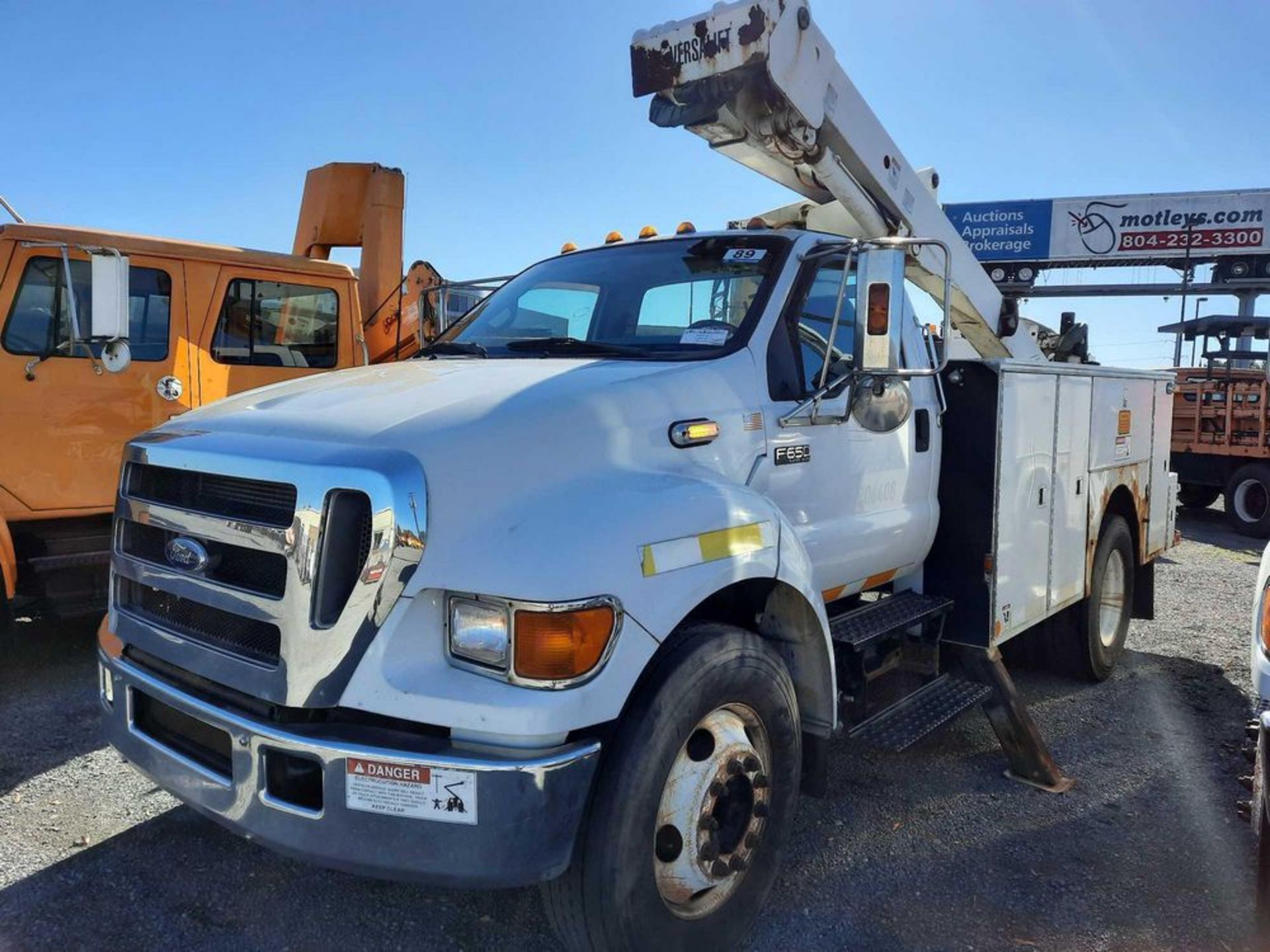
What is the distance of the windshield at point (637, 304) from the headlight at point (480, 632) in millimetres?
1243

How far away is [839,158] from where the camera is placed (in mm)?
4332

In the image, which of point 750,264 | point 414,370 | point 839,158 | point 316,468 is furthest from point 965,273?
point 316,468

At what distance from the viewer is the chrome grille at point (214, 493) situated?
232 centimetres

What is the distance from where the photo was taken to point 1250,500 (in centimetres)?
1310

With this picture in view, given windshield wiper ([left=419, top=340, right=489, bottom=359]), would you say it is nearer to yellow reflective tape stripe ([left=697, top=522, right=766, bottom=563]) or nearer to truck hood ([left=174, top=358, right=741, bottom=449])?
truck hood ([left=174, top=358, right=741, bottom=449])

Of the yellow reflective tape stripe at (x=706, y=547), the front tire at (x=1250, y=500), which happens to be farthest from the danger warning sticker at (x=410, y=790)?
the front tire at (x=1250, y=500)

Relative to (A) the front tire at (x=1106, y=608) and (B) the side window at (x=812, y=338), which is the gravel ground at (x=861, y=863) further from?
(B) the side window at (x=812, y=338)

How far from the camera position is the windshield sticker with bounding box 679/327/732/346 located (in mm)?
3141

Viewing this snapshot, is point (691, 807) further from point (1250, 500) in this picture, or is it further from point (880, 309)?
point (1250, 500)

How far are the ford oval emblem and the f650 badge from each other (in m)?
1.80

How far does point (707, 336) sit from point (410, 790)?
5.87 ft

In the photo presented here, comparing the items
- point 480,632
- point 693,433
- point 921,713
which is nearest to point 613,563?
point 480,632

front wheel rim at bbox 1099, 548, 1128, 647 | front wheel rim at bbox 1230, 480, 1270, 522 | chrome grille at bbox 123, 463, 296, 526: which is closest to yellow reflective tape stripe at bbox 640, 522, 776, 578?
chrome grille at bbox 123, 463, 296, 526

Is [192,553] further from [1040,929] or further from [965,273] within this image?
[965,273]
